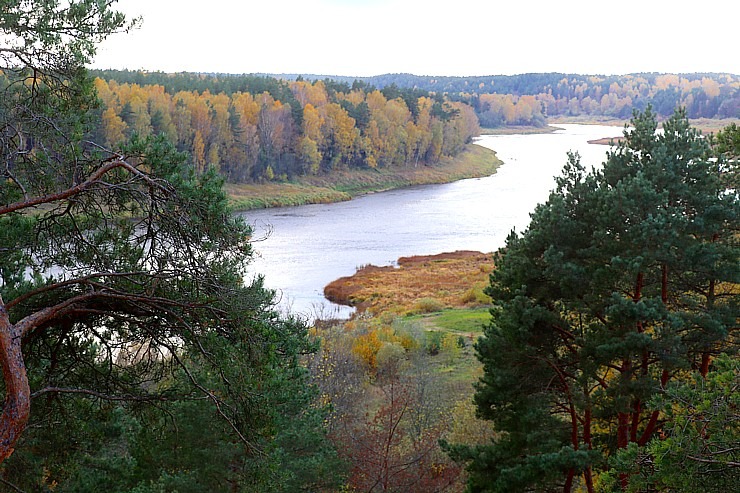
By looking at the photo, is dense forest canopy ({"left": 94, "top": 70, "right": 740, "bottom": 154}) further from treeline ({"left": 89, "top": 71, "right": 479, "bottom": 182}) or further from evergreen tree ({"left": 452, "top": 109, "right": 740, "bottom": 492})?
evergreen tree ({"left": 452, "top": 109, "right": 740, "bottom": 492})

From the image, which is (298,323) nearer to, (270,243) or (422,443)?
(422,443)

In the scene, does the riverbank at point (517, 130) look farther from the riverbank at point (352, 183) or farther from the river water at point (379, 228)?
the river water at point (379, 228)

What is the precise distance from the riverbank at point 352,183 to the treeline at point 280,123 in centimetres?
144

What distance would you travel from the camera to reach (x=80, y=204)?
526 centimetres

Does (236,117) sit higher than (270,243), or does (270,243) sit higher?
(236,117)

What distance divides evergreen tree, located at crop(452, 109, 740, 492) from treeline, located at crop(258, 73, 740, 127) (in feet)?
237

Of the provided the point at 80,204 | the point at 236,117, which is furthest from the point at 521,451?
the point at 236,117

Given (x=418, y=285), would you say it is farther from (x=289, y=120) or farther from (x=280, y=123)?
(x=289, y=120)

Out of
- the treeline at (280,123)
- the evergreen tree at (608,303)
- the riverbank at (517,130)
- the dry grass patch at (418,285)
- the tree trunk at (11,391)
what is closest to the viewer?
the tree trunk at (11,391)

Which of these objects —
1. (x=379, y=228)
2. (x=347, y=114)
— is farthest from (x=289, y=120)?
(x=379, y=228)

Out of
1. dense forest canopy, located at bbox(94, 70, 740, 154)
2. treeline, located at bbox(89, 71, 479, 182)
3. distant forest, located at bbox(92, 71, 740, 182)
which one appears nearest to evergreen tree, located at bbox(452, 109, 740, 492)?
dense forest canopy, located at bbox(94, 70, 740, 154)

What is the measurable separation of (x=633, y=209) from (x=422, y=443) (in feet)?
22.1

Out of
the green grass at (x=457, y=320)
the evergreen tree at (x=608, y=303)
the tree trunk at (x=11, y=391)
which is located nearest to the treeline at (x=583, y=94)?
the green grass at (x=457, y=320)

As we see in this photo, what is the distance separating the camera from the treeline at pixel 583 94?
84.4 meters
